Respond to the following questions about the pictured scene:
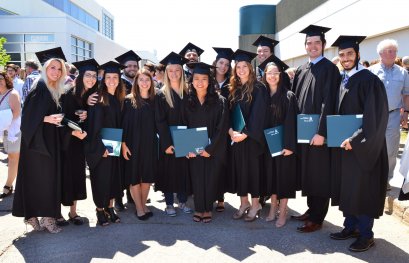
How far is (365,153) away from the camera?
389cm

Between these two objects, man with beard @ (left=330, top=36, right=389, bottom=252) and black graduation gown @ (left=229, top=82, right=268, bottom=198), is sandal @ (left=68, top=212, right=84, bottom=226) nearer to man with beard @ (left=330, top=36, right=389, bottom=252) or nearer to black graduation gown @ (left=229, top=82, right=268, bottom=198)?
black graduation gown @ (left=229, top=82, right=268, bottom=198)

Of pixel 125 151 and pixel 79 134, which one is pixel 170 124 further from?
pixel 79 134

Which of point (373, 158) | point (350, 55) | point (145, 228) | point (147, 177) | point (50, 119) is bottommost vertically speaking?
point (145, 228)

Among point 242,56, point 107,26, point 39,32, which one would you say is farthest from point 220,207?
point 107,26

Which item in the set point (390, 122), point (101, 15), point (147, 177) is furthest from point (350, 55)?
point (101, 15)

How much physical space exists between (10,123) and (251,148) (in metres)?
3.94

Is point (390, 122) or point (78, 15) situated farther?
point (78, 15)

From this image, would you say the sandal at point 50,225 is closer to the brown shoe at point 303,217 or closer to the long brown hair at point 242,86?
the long brown hair at point 242,86

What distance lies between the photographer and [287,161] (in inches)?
189

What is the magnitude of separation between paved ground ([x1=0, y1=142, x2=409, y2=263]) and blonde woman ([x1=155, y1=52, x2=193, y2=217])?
0.44 meters

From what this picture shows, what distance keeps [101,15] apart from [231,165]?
60963mm

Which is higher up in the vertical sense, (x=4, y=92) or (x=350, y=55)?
(x=350, y=55)

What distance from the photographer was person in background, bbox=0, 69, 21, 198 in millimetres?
6016

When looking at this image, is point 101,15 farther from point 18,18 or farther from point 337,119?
point 337,119
